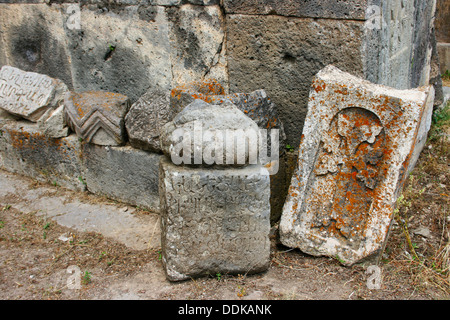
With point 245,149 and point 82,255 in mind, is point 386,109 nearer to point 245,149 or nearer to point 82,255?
point 245,149

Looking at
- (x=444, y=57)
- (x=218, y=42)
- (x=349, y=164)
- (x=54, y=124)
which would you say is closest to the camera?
(x=349, y=164)

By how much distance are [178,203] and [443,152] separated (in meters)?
2.78

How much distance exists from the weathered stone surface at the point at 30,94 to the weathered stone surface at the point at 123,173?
1.69 feet

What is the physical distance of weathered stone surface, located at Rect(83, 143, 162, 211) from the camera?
10.5 feet

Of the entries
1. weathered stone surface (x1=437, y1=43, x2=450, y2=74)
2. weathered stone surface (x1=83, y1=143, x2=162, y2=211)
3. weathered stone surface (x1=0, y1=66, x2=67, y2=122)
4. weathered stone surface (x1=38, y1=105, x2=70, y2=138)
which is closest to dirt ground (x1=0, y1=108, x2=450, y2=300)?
weathered stone surface (x1=83, y1=143, x2=162, y2=211)

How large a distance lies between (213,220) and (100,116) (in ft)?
4.73

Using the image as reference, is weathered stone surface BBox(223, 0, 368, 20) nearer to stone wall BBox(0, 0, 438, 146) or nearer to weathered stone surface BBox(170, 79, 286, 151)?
stone wall BBox(0, 0, 438, 146)

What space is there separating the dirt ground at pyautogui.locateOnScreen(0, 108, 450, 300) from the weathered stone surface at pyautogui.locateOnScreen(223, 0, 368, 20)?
111cm

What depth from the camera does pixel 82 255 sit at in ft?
8.82

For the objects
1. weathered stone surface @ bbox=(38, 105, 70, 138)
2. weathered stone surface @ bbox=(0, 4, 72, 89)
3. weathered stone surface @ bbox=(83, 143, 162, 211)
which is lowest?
weathered stone surface @ bbox=(83, 143, 162, 211)

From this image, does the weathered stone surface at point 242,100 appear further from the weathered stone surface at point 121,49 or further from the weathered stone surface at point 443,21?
the weathered stone surface at point 443,21

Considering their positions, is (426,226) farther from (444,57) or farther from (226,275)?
(444,57)

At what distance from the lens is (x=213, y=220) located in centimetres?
225

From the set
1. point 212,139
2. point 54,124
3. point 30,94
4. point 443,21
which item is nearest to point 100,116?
point 54,124
